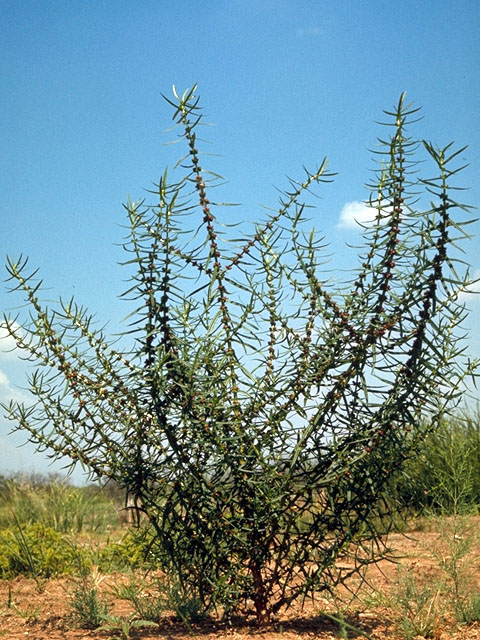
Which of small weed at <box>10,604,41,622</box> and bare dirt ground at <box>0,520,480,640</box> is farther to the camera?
small weed at <box>10,604,41,622</box>

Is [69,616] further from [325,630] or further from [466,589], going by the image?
[466,589]

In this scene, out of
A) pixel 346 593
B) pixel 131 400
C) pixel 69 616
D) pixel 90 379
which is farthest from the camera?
pixel 346 593

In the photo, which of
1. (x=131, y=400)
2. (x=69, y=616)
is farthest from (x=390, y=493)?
(x=69, y=616)

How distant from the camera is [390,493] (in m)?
3.11

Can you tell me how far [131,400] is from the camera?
306 cm

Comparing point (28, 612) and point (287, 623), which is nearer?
point (287, 623)

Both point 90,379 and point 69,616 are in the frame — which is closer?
point 90,379

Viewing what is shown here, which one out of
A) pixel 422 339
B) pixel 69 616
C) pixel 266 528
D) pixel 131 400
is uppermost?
pixel 422 339

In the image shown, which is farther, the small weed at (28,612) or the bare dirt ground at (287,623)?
the small weed at (28,612)

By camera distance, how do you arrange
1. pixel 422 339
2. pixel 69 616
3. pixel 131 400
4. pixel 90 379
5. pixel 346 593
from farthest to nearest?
pixel 346 593
pixel 69 616
pixel 90 379
pixel 131 400
pixel 422 339

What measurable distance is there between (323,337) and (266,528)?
857 millimetres

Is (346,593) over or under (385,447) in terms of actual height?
under

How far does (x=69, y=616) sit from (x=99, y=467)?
1.28 m

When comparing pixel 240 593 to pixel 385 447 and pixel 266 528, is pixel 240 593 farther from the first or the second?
pixel 385 447
